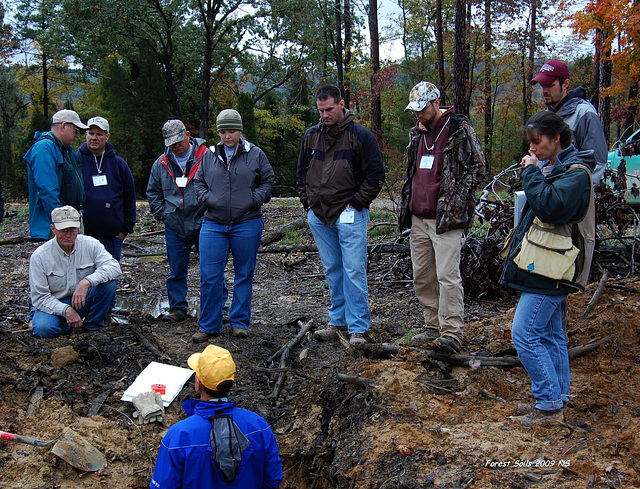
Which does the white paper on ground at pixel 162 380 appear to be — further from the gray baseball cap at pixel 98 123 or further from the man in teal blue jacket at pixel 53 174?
the gray baseball cap at pixel 98 123

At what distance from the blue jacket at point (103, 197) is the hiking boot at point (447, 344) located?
3592 mm

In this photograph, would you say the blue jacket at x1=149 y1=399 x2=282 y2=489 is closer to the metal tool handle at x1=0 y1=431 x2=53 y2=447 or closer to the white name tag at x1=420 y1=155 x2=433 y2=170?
the metal tool handle at x1=0 y1=431 x2=53 y2=447

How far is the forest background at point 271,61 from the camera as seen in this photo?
20500mm

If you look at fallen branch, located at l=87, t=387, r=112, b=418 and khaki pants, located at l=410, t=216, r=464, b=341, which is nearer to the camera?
fallen branch, located at l=87, t=387, r=112, b=418

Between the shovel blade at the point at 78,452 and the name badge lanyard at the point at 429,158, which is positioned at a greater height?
the name badge lanyard at the point at 429,158

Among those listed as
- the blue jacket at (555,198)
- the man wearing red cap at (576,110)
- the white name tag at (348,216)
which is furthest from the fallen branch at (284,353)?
the man wearing red cap at (576,110)

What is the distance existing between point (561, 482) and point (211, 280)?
3581 millimetres

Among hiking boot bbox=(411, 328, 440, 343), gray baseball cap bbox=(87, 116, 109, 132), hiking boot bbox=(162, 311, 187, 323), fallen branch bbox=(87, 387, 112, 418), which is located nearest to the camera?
fallen branch bbox=(87, 387, 112, 418)

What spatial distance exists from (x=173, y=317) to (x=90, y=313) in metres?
0.96

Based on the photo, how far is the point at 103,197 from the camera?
5.70 meters

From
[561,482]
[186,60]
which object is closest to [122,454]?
[561,482]

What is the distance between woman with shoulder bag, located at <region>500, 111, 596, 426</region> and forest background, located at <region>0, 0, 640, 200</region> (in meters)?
13.4

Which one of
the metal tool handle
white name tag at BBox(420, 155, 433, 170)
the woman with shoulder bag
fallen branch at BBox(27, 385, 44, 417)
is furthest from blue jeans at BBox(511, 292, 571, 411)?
fallen branch at BBox(27, 385, 44, 417)

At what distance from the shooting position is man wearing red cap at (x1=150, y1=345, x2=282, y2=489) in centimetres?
246
